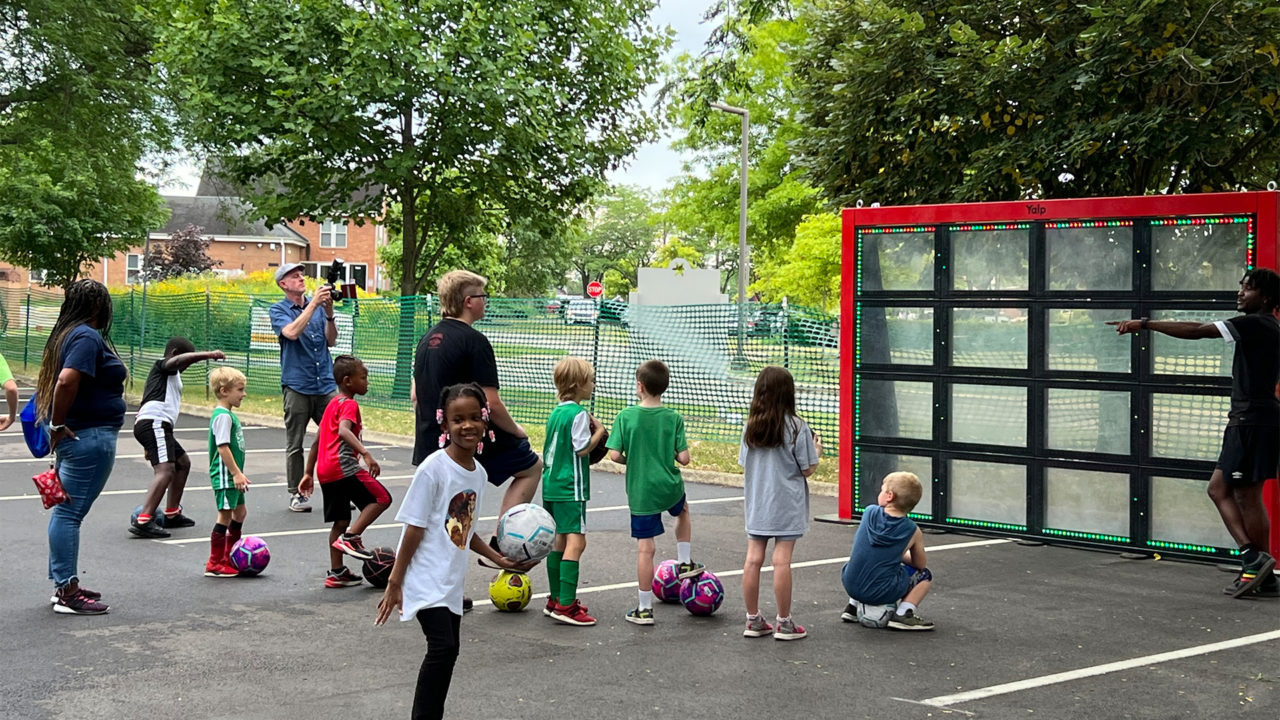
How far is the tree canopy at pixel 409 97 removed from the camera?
862 inches

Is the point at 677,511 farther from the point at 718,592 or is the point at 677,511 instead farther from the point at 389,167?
the point at 389,167

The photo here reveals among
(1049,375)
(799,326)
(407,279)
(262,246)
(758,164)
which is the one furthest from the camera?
(262,246)

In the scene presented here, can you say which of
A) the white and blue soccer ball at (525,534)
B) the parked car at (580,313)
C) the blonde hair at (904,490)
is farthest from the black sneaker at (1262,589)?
the parked car at (580,313)

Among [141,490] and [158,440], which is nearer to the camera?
[158,440]

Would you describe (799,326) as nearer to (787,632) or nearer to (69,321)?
(787,632)

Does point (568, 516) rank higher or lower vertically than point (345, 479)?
lower

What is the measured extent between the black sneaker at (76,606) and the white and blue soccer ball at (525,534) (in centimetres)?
264

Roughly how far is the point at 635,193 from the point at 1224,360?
328 ft

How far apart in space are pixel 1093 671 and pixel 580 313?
39.1ft

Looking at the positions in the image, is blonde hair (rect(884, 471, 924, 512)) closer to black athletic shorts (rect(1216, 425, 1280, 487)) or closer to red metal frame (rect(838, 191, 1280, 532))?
black athletic shorts (rect(1216, 425, 1280, 487))

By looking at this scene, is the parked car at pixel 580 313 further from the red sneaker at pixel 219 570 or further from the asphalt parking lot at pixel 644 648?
the red sneaker at pixel 219 570

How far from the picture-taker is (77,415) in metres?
7.23

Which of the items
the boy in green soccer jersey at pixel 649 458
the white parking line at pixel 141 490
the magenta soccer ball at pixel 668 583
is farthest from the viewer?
the white parking line at pixel 141 490

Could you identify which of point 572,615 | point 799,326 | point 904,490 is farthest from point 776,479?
point 799,326
